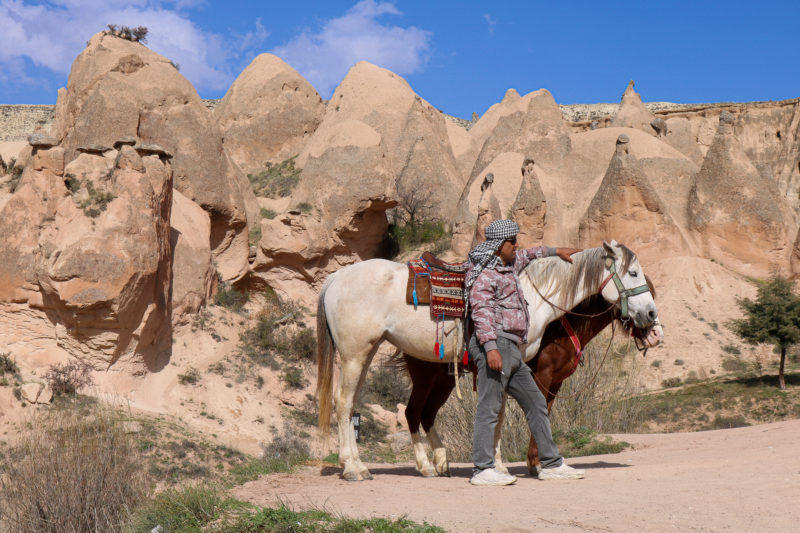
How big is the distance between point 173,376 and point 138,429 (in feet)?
11.0

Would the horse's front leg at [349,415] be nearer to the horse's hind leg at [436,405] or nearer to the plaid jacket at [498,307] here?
the horse's hind leg at [436,405]

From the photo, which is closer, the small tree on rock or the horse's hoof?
the horse's hoof

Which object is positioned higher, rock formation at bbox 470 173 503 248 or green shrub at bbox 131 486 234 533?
rock formation at bbox 470 173 503 248

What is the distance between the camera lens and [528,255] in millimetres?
6332

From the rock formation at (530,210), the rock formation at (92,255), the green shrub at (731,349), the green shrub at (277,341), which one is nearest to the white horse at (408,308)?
the rock formation at (92,255)

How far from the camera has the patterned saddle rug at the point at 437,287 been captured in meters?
6.20

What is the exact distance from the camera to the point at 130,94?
2102 cm

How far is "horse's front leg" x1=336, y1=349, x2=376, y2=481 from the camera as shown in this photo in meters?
6.26

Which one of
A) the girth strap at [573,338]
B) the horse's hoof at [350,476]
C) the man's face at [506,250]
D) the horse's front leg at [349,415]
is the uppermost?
the man's face at [506,250]

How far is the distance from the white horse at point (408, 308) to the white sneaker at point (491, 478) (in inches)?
37.3

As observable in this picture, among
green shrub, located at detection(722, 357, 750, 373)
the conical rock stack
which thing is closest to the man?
green shrub, located at detection(722, 357, 750, 373)

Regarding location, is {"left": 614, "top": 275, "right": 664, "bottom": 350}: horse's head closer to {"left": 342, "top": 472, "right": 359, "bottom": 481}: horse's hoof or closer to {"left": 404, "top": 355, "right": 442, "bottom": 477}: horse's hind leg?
{"left": 404, "top": 355, "right": 442, "bottom": 477}: horse's hind leg

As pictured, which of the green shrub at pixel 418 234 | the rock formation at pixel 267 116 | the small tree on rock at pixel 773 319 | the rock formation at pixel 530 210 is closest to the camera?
the small tree on rock at pixel 773 319

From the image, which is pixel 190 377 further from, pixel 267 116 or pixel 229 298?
pixel 267 116
